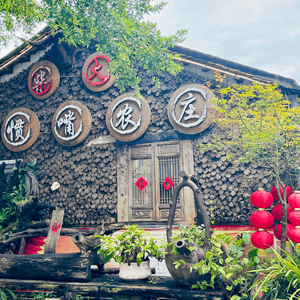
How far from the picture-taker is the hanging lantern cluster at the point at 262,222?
3371 mm

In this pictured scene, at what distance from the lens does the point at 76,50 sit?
8953mm

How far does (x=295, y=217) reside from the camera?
3.31m

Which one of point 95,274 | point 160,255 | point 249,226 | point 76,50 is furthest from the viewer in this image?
point 76,50

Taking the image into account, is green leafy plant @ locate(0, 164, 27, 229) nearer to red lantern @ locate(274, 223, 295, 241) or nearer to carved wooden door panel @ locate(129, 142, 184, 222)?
carved wooden door panel @ locate(129, 142, 184, 222)

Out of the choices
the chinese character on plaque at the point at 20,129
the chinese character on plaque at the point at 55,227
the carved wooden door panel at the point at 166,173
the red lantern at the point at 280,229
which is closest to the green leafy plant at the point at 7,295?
the chinese character on plaque at the point at 55,227

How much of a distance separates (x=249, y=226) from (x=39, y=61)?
7812 millimetres

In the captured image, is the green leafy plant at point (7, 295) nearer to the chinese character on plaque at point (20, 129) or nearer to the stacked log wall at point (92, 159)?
the stacked log wall at point (92, 159)

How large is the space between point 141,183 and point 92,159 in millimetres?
1628

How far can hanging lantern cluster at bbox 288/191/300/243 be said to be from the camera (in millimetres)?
3262

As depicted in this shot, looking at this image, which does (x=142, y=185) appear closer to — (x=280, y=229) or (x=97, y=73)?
(x=97, y=73)

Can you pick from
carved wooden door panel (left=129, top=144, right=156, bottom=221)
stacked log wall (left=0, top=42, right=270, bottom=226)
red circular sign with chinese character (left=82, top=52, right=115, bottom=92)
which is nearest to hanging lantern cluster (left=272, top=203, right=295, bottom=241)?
stacked log wall (left=0, top=42, right=270, bottom=226)

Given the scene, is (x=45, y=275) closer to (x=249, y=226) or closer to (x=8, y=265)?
(x=8, y=265)

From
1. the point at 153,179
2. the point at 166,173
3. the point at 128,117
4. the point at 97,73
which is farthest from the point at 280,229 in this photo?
the point at 97,73

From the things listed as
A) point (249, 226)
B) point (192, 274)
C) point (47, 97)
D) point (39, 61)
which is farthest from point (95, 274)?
point (39, 61)
